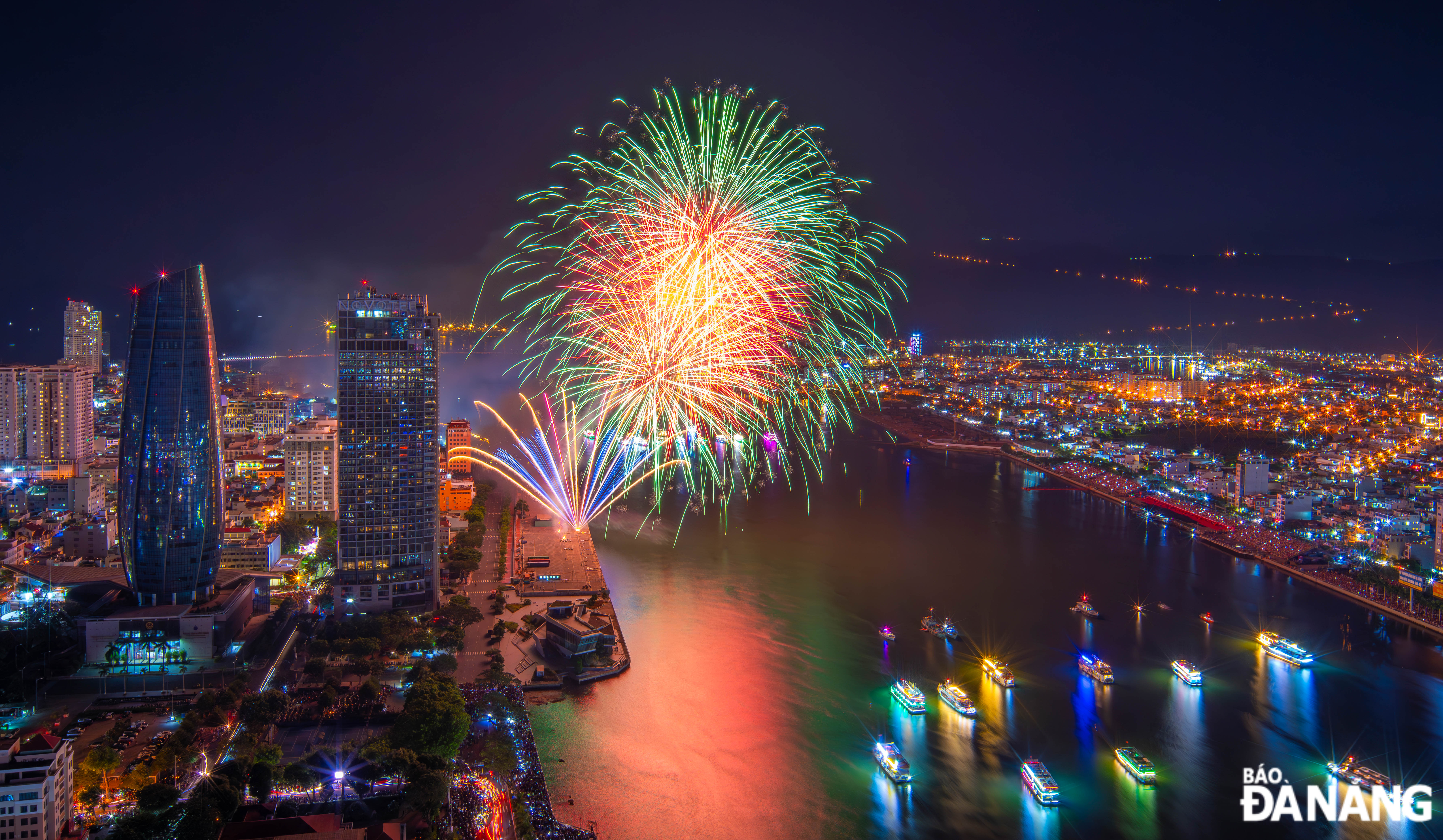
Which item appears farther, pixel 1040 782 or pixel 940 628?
pixel 940 628

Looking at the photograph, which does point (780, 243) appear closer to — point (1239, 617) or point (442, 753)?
point (442, 753)

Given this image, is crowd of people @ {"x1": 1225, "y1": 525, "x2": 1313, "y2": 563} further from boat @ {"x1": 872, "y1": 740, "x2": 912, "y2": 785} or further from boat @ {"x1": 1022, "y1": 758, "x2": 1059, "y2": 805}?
boat @ {"x1": 872, "y1": 740, "x2": 912, "y2": 785}

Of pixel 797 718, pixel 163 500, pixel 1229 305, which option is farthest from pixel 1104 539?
pixel 1229 305

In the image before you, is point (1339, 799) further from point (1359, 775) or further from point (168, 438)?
point (168, 438)

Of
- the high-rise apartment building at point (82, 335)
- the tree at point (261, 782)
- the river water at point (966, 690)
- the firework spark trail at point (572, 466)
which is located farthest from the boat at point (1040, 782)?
the high-rise apartment building at point (82, 335)

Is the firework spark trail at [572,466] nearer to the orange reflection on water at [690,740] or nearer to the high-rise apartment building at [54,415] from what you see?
the orange reflection on water at [690,740]

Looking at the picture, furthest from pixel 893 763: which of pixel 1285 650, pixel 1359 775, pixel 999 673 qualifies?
pixel 1285 650

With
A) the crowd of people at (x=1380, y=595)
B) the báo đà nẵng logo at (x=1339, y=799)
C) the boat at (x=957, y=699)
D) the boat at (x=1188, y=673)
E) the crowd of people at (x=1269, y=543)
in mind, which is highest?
the crowd of people at (x=1269, y=543)
